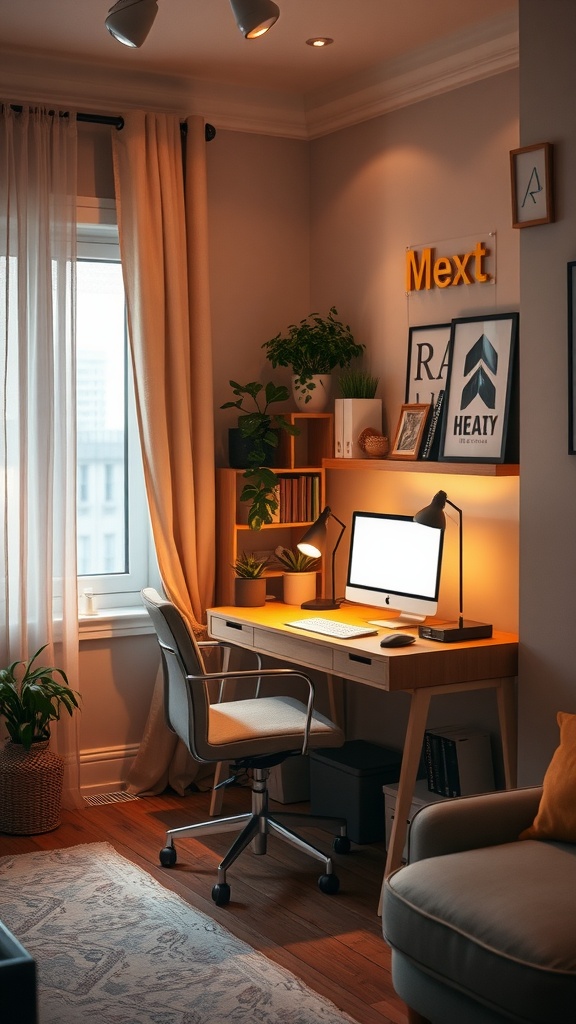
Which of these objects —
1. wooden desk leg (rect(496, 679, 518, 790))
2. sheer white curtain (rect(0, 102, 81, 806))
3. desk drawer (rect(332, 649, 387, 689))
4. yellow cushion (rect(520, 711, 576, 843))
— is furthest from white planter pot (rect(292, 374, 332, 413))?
yellow cushion (rect(520, 711, 576, 843))

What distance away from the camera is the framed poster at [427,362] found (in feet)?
13.3

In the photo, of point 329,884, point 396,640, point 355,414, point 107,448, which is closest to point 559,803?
point 396,640

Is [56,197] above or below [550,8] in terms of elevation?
below

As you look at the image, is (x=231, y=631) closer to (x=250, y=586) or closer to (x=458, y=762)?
(x=250, y=586)

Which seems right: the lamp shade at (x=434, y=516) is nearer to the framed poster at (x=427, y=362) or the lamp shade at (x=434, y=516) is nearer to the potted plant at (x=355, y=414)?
the framed poster at (x=427, y=362)

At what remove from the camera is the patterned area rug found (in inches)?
110

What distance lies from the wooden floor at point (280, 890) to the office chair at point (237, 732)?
7 centimetres

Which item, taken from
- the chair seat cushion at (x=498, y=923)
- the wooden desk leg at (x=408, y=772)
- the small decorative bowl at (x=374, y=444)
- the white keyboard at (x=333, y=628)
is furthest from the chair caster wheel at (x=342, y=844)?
the small decorative bowl at (x=374, y=444)

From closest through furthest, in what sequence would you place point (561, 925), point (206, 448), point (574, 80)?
point (561, 925)
point (574, 80)
point (206, 448)

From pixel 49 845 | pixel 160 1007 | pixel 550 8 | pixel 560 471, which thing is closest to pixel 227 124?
pixel 550 8

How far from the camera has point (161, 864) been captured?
12.4 feet

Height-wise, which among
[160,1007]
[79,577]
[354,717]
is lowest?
[160,1007]

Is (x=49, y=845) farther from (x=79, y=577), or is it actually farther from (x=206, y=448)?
(x=206, y=448)

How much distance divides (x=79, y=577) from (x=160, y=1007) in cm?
210
